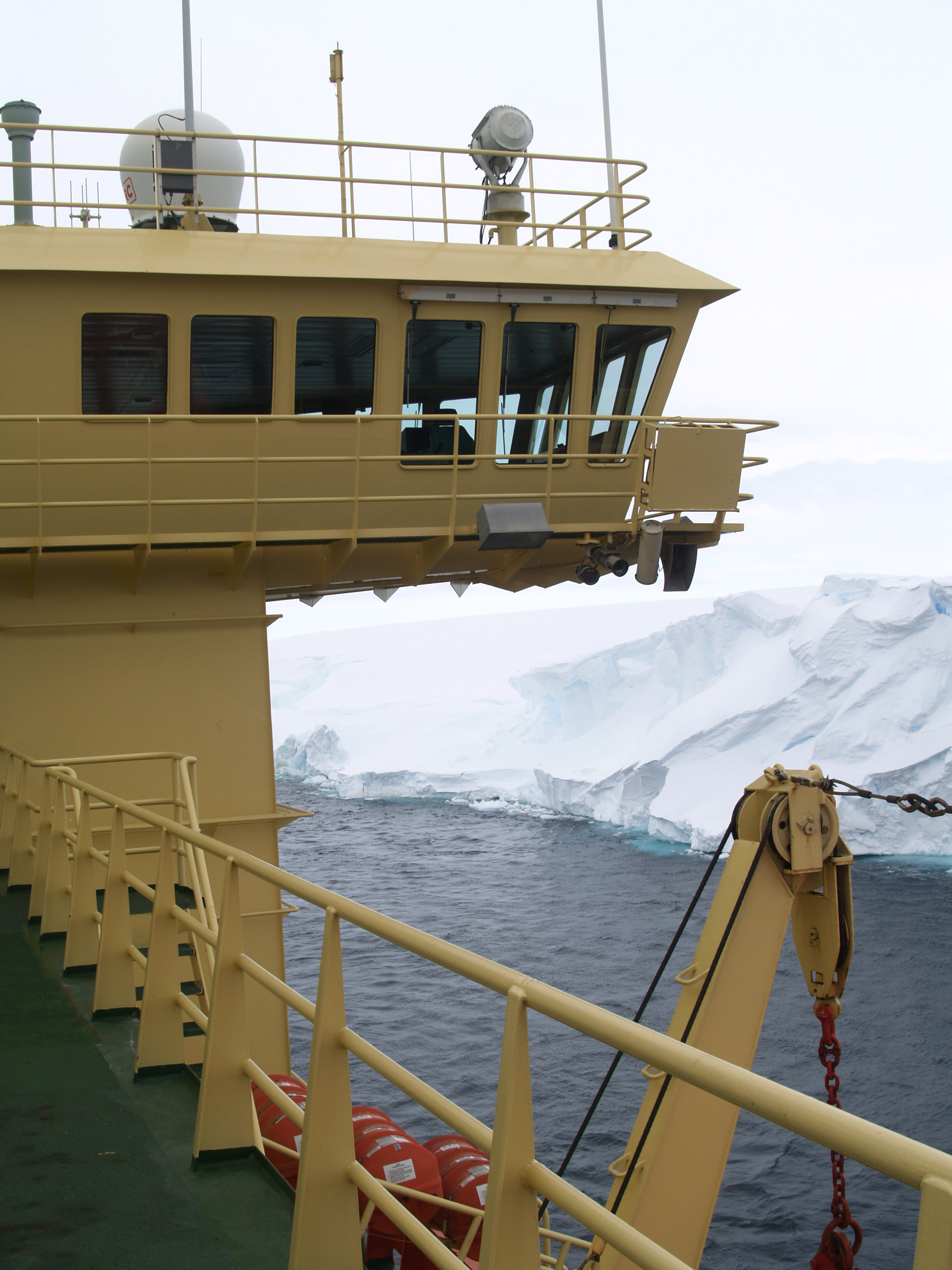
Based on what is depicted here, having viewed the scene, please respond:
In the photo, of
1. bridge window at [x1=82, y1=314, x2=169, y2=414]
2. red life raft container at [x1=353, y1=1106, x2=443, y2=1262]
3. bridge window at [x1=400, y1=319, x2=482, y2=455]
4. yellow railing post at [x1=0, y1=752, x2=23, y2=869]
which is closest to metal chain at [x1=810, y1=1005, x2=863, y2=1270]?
red life raft container at [x1=353, y1=1106, x2=443, y2=1262]

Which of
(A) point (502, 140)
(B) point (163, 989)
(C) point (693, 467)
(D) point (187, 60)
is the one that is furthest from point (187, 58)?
(B) point (163, 989)

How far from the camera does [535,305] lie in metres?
10.8

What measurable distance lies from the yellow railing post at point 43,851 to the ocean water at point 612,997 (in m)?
9.38

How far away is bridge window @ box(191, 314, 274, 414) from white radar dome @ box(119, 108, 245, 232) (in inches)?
96.5


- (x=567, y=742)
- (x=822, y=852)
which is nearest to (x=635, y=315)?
(x=822, y=852)

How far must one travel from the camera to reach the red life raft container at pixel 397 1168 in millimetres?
5500

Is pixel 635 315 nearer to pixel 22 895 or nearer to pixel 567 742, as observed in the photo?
pixel 22 895

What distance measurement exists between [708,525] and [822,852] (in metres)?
5.61

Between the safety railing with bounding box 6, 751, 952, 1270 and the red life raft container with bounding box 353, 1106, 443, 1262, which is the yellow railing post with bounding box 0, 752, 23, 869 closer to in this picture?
the safety railing with bounding box 6, 751, 952, 1270

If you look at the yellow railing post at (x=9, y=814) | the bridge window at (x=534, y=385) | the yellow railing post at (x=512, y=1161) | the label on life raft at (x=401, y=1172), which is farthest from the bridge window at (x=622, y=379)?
the yellow railing post at (x=512, y=1161)

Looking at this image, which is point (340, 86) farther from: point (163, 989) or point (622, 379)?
point (163, 989)

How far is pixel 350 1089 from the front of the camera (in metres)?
2.91

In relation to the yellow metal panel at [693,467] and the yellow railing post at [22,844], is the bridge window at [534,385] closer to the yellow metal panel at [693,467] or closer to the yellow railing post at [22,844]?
the yellow metal panel at [693,467]

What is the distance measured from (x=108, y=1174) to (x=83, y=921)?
2.66 m
